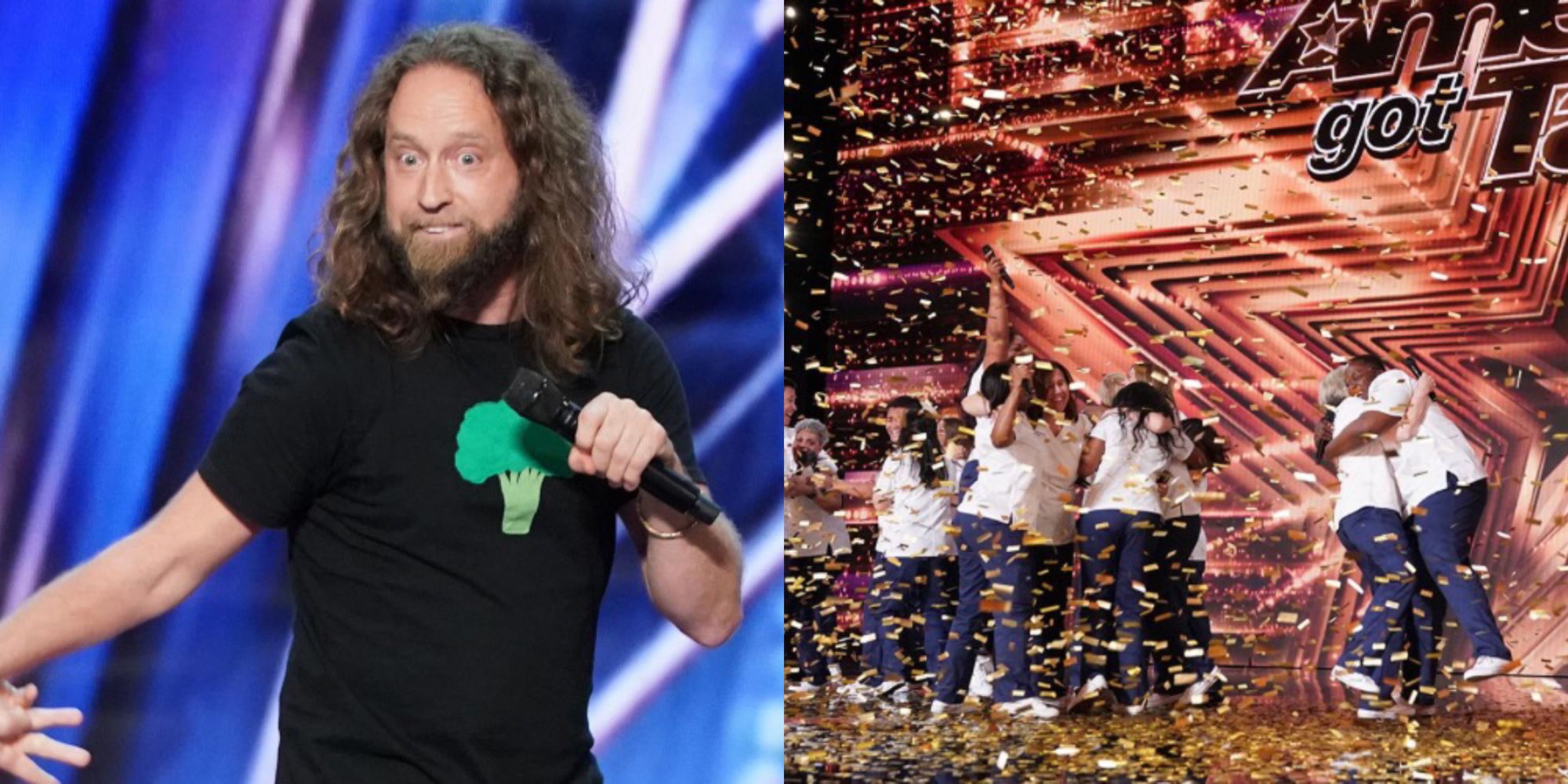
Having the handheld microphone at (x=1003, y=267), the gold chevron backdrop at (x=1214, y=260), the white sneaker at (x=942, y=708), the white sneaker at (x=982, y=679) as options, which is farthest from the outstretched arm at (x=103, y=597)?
the handheld microphone at (x=1003, y=267)

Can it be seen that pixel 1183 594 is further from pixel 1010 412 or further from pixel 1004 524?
pixel 1010 412

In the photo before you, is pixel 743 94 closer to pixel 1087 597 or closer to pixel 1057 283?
pixel 1087 597

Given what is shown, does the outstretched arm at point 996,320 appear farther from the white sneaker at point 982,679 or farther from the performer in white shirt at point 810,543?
the white sneaker at point 982,679

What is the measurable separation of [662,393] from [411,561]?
32 cm

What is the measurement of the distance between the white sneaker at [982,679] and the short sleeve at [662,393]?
21.4ft

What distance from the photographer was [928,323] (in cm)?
1095

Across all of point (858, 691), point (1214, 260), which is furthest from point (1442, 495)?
point (1214, 260)

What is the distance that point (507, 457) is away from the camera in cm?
146

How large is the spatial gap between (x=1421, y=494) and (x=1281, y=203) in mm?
3285

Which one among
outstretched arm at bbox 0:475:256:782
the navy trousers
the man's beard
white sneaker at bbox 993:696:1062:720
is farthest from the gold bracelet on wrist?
white sneaker at bbox 993:696:1062:720

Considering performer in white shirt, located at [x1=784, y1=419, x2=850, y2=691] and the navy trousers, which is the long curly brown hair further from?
performer in white shirt, located at [x1=784, y1=419, x2=850, y2=691]

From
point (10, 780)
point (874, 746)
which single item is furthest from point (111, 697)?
point (874, 746)

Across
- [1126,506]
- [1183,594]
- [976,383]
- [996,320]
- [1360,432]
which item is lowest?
[1183,594]

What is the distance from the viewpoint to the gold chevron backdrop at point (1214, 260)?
29.2 ft
